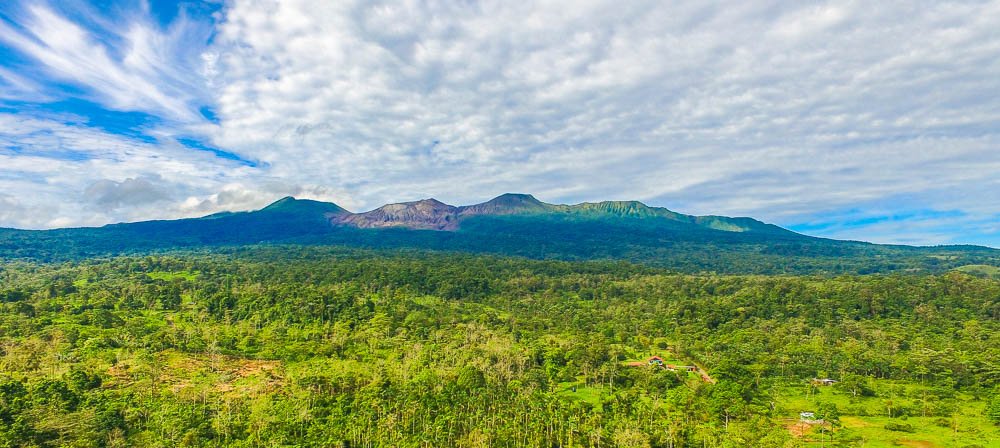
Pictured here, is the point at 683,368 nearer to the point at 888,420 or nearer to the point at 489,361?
the point at 888,420

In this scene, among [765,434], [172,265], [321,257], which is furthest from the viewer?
[321,257]

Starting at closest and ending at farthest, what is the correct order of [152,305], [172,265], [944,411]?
[944,411] → [152,305] → [172,265]

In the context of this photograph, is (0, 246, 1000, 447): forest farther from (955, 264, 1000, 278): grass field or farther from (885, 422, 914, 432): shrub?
(955, 264, 1000, 278): grass field

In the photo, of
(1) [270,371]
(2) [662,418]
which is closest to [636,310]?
(2) [662,418]

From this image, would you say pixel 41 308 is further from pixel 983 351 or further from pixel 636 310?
pixel 983 351

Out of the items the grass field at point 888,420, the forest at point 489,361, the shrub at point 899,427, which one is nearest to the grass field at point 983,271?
the forest at point 489,361

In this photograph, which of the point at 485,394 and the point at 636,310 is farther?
the point at 636,310

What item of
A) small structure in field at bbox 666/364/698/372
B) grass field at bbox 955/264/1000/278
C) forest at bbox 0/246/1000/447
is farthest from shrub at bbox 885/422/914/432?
grass field at bbox 955/264/1000/278

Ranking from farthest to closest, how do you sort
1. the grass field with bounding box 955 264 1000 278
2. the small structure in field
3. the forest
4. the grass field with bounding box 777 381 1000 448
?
the grass field with bounding box 955 264 1000 278 < the small structure in field < the grass field with bounding box 777 381 1000 448 < the forest

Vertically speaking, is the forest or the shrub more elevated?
the forest

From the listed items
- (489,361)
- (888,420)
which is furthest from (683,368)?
(489,361)
